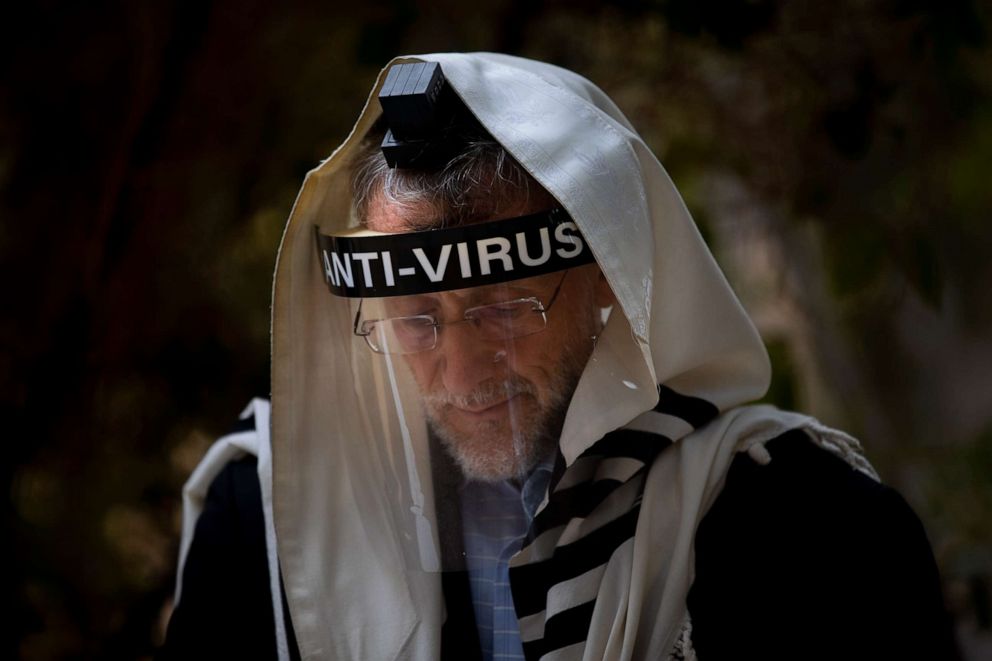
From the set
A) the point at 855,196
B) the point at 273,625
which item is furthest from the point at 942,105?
the point at 273,625

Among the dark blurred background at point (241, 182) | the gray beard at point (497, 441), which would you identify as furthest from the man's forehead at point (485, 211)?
the dark blurred background at point (241, 182)

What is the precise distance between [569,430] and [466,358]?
20cm

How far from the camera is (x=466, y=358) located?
1.68 metres

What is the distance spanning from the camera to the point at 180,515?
3059mm

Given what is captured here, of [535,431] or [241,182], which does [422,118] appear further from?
[241,182]

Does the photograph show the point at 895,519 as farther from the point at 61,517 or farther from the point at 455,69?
the point at 61,517

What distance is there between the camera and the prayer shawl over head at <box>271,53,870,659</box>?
1575 millimetres

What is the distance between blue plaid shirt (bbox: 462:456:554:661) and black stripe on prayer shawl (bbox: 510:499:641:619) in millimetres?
52

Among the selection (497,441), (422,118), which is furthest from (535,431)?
(422,118)

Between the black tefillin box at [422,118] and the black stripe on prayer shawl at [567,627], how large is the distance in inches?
28.5

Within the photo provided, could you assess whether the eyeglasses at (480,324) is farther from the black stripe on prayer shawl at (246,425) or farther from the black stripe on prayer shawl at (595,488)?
the black stripe on prayer shawl at (246,425)

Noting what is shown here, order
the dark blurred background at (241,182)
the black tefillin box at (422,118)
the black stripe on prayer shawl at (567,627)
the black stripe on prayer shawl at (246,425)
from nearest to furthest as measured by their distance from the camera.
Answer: the black tefillin box at (422,118), the black stripe on prayer shawl at (567,627), the black stripe on prayer shawl at (246,425), the dark blurred background at (241,182)

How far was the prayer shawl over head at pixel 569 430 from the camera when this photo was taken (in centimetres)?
158

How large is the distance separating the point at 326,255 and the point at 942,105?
7.08 feet
